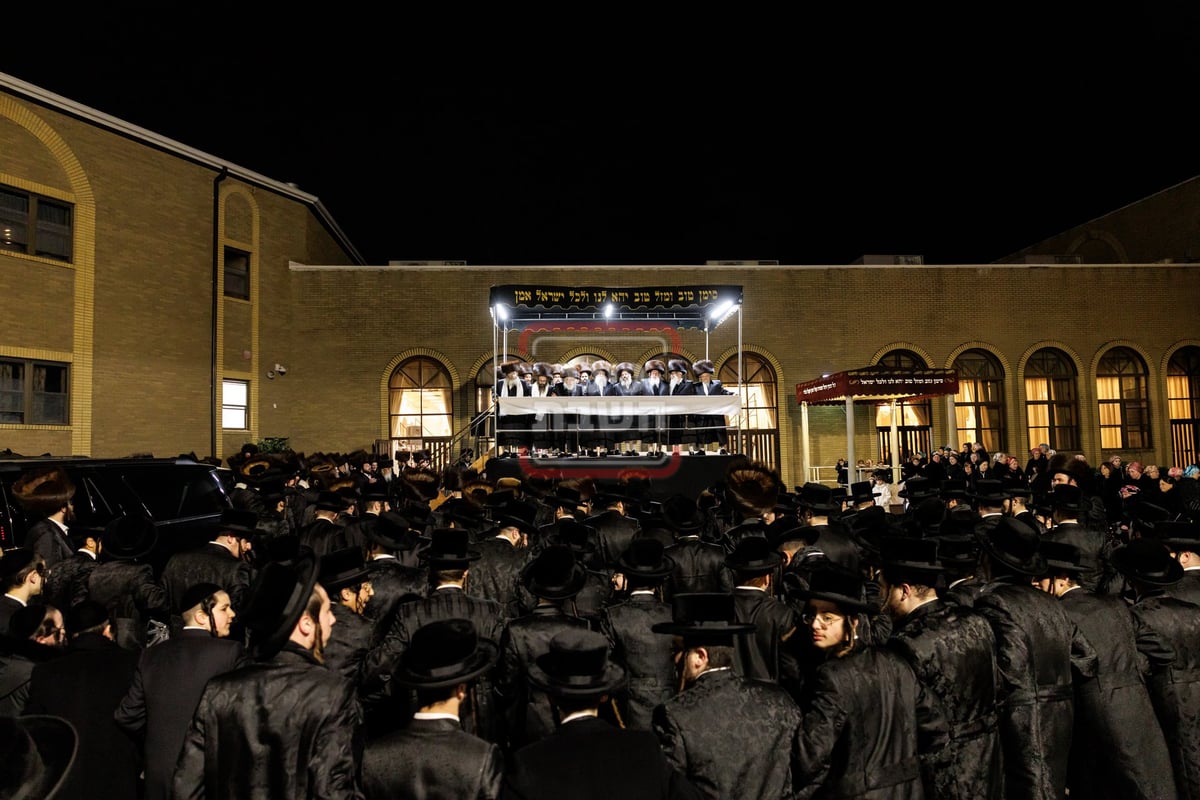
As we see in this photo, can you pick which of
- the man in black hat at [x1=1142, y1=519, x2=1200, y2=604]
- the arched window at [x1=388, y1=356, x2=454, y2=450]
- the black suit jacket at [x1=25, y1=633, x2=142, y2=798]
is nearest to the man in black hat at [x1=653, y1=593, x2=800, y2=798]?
the black suit jacket at [x1=25, y1=633, x2=142, y2=798]

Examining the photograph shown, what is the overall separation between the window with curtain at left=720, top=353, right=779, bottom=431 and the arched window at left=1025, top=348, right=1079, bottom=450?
25.5ft

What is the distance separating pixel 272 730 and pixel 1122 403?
2600 cm

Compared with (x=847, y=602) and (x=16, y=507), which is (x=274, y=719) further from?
(x=16, y=507)

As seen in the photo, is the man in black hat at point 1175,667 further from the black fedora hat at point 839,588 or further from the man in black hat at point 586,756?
the man in black hat at point 586,756

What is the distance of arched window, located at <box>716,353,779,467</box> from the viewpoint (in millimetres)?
21297

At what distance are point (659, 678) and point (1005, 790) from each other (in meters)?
1.81

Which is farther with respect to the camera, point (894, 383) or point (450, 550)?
point (894, 383)

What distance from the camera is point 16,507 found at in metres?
6.29

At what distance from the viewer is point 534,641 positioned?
378 cm

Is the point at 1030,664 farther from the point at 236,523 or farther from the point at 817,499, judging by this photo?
the point at 236,523

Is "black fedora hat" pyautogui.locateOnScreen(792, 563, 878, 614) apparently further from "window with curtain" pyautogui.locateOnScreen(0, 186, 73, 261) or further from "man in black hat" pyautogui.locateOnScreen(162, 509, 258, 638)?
"window with curtain" pyautogui.locateOnScreen(0, 186, 73, 261)

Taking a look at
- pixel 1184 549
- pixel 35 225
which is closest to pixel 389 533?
pixel 1184 549

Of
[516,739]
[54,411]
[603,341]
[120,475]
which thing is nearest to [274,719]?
[516,739]

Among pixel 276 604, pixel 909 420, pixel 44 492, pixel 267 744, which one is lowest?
pixel 267 744
